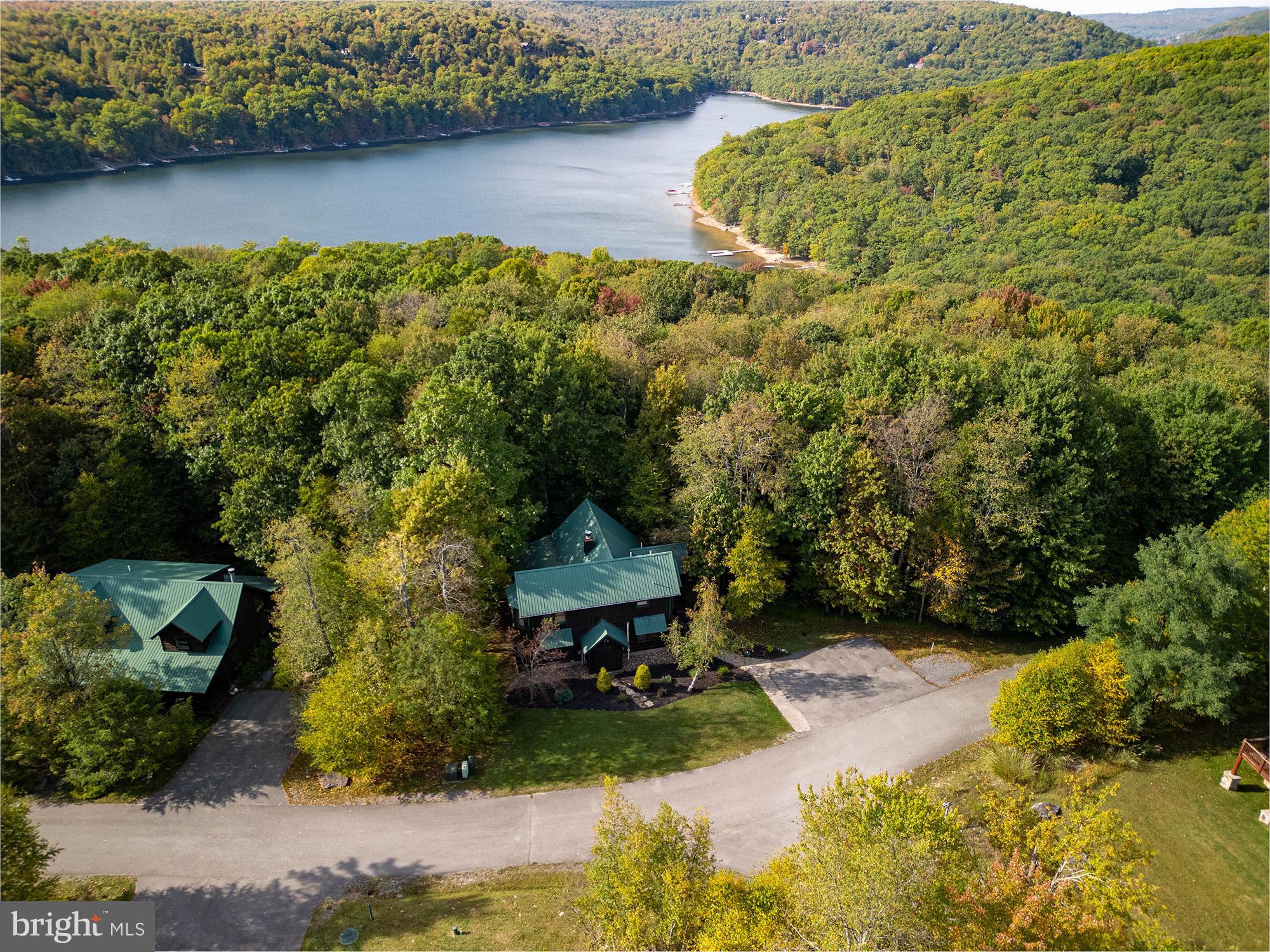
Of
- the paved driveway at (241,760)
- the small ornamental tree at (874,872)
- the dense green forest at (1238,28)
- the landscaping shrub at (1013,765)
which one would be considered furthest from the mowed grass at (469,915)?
the dense green forest at (1238,28)

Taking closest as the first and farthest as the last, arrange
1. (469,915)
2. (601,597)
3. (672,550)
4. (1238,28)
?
(469,915), (601,597), (672,550), (1238,28)

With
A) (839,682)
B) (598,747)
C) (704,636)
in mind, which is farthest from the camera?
(839,682)

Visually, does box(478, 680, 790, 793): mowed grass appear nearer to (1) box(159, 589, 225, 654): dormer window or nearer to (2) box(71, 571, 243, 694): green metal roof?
(2) box(71, 571, 243, 694): green metal roof

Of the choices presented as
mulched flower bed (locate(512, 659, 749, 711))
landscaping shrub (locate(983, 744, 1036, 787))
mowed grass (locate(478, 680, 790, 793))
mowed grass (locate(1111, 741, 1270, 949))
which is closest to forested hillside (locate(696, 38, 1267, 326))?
mowed grass (locate(1111, 741, 1270, 949))

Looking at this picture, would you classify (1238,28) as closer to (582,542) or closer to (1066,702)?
(1066,702)

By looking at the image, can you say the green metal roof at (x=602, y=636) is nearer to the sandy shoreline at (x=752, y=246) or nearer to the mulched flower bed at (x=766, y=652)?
the mulched flower bed at (x=766, y=652)

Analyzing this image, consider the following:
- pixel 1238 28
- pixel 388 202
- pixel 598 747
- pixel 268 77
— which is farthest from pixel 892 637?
pixel 1238 28
